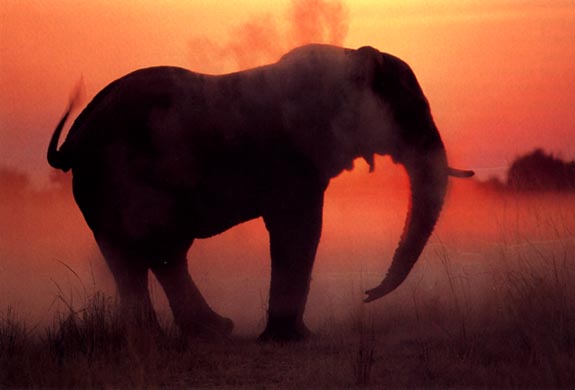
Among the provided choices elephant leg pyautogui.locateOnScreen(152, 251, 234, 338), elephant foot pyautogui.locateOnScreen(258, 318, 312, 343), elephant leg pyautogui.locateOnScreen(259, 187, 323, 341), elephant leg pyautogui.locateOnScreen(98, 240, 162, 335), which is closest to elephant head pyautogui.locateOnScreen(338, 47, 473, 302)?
elephant leg pyautogui.locateOnScreen(259, 187, 323, 341)

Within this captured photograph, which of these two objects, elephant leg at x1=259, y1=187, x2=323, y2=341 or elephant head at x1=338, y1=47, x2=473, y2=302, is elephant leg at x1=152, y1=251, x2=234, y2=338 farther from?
elephant head at x1=338, y1=47, x2=473, y2=302

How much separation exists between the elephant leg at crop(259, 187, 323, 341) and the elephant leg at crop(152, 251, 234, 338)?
88 centimetres

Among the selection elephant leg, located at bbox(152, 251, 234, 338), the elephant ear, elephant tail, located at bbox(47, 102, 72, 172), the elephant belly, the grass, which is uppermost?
the elephant ear

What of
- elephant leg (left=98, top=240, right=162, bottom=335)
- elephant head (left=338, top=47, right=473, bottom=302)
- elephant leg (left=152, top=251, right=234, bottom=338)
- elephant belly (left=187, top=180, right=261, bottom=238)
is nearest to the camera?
elephant head (left=338, top=47, right=473, bottom=302)

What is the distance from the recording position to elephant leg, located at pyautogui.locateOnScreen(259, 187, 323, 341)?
10711mm

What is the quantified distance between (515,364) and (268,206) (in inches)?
100

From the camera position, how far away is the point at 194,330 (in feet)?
37.4

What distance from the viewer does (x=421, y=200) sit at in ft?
35.7

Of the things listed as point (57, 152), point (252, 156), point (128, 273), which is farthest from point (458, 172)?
point (57, 152)

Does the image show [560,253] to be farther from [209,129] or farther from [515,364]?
[209,129]

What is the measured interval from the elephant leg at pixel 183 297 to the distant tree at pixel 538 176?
123 inches

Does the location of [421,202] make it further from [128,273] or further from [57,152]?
[57,152]

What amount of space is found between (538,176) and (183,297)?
3601mm

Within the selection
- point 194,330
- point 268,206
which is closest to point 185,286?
point 194,330
